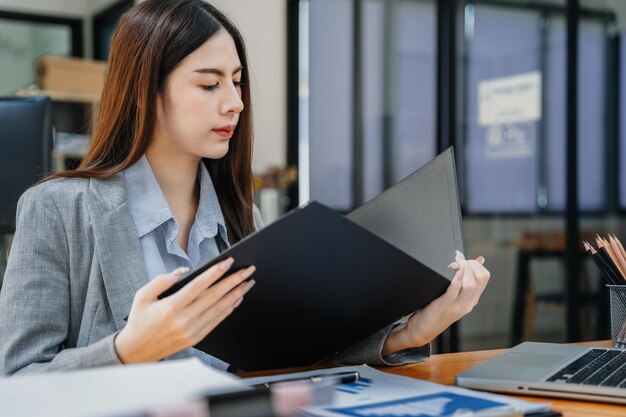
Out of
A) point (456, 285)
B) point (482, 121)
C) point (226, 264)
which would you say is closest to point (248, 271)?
point (226, 264)

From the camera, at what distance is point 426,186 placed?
3.43 feet

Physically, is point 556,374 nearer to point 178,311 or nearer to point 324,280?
point 324,280

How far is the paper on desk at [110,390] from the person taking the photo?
17.9 inches

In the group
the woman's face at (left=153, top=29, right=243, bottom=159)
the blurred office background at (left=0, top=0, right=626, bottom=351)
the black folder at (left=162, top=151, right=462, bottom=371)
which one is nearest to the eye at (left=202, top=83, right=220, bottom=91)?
the woman's face at (left=153, top=29, right=243, bottom=159)

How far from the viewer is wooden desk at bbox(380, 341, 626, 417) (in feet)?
2.72

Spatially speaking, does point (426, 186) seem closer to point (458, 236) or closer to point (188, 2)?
point (458, 236)

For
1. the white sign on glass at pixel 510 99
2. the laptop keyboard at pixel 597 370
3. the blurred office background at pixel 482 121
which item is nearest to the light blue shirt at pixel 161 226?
the laptop keyboard at pixel 597 370

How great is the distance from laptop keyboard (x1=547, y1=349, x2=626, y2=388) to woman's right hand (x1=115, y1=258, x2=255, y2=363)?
0.39 metres

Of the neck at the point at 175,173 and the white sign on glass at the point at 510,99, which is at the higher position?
the white sign on glass at the point at 510,99

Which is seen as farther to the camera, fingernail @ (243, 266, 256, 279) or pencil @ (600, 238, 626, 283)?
pencil @ (600, 238, 626, 283)

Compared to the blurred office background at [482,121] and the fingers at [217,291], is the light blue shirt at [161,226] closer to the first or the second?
the fingers at [217,291]

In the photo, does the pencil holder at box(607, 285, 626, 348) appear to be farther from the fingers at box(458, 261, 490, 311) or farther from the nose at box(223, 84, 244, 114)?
the nose at box(223, 84, 244, 114)

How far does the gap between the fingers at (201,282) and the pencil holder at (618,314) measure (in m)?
0.65

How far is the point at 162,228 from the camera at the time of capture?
1245 mm
